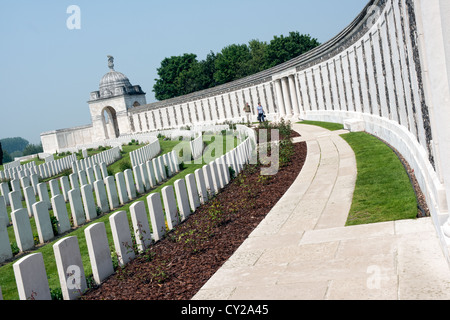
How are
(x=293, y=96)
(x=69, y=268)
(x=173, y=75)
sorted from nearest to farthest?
(x=69, y=268), (x=293, y=96), (x=173, y=75)

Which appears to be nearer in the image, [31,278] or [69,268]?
[31,278]

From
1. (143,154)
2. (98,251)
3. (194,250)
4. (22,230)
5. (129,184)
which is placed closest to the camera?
(98,251)

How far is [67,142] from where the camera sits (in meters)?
67.4

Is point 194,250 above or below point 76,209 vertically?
below

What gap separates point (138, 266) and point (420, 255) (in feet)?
13.0

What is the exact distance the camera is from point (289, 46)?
77.8 m

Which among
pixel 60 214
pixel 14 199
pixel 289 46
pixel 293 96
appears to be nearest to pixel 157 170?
pixel 14 199

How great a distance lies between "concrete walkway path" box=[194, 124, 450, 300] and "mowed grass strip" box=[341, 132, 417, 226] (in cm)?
25

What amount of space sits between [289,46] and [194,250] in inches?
2897

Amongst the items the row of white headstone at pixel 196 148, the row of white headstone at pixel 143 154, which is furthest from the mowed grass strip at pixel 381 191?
the row of white headstone at pixel 143 154

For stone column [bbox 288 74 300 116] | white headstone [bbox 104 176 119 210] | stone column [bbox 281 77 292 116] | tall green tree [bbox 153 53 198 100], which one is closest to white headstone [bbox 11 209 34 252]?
white headstone [bbox 104 176 119 210]

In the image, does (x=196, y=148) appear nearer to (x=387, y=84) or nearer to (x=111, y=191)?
(x=111, y=191)

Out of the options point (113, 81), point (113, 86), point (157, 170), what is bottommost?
point (157, 170)
